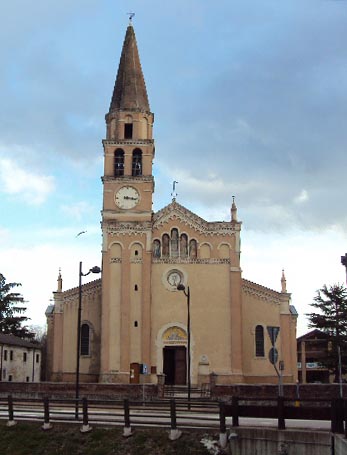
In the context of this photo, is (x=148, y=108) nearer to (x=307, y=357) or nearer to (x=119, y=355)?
(x=119, y=355)

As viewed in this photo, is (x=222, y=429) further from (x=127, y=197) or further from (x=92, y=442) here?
(x=127, y=197)

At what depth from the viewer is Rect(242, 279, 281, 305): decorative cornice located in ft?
176

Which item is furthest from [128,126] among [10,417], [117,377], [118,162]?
[10,417]

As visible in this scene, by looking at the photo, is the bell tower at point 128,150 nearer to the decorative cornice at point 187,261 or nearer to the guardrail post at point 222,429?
the decorative cornice at point 187,261

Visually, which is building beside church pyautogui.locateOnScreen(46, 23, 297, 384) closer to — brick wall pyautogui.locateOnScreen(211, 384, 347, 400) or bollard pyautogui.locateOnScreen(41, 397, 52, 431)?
brick wall pyautogui.locateOnScreen(211, 384, 347, 400)

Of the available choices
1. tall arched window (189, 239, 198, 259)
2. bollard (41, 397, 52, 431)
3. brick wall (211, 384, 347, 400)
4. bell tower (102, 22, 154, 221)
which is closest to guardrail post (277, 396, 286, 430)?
bollard (41, 397, 52, 431)

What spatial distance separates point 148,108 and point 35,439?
3912 centimetres

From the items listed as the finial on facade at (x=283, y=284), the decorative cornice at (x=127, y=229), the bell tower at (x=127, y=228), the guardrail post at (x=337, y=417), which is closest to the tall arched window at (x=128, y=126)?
the bell tower at (x=127, y=228)

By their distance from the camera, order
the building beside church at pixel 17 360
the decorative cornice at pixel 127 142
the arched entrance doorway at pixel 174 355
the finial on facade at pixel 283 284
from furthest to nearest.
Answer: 1. the building beside church at pixel 17 360
2. the finial on facade at pixel 283 284
3. the decorative cornice at pixel 127 142
4. the arched entrance doorway at pixel 174 355

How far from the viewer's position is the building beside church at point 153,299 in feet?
165

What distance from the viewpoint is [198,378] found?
4909 centimetres

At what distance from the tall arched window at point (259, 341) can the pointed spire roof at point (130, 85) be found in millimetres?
20708

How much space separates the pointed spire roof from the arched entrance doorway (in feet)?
62.0

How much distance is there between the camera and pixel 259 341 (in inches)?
2087
